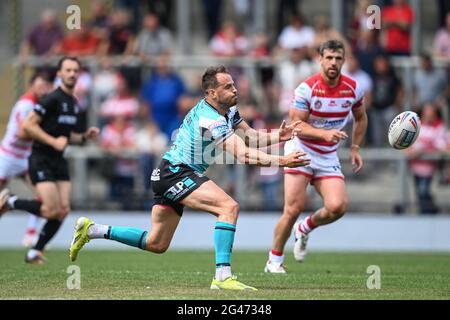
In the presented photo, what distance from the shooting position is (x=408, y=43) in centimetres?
2109

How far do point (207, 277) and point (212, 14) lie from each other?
1240 cm

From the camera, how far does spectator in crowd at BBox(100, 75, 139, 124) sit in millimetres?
20859

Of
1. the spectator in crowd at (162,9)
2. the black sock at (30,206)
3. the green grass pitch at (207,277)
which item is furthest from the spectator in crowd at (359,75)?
the black sock at (30,206)

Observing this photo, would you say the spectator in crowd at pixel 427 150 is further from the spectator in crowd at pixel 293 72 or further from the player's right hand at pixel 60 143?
the player's right hand at pixel 60 143

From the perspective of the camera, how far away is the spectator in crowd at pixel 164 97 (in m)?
20.8

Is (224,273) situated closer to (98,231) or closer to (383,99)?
(98,231)

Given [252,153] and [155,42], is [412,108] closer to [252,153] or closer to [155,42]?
[155,42]

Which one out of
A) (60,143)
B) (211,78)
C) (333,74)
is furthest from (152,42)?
(211,78)

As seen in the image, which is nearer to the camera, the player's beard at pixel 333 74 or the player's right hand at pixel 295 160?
the player's right hand at pixel 295 160

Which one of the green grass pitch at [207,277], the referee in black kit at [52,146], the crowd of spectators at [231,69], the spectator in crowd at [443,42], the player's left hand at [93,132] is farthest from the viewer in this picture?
the spectator in crowd at [443,42]

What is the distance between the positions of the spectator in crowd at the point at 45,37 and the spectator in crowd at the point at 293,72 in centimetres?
503

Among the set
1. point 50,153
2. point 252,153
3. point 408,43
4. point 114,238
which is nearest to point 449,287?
point 252,153

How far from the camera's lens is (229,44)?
70.8 feet

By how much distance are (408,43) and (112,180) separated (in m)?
6.63
